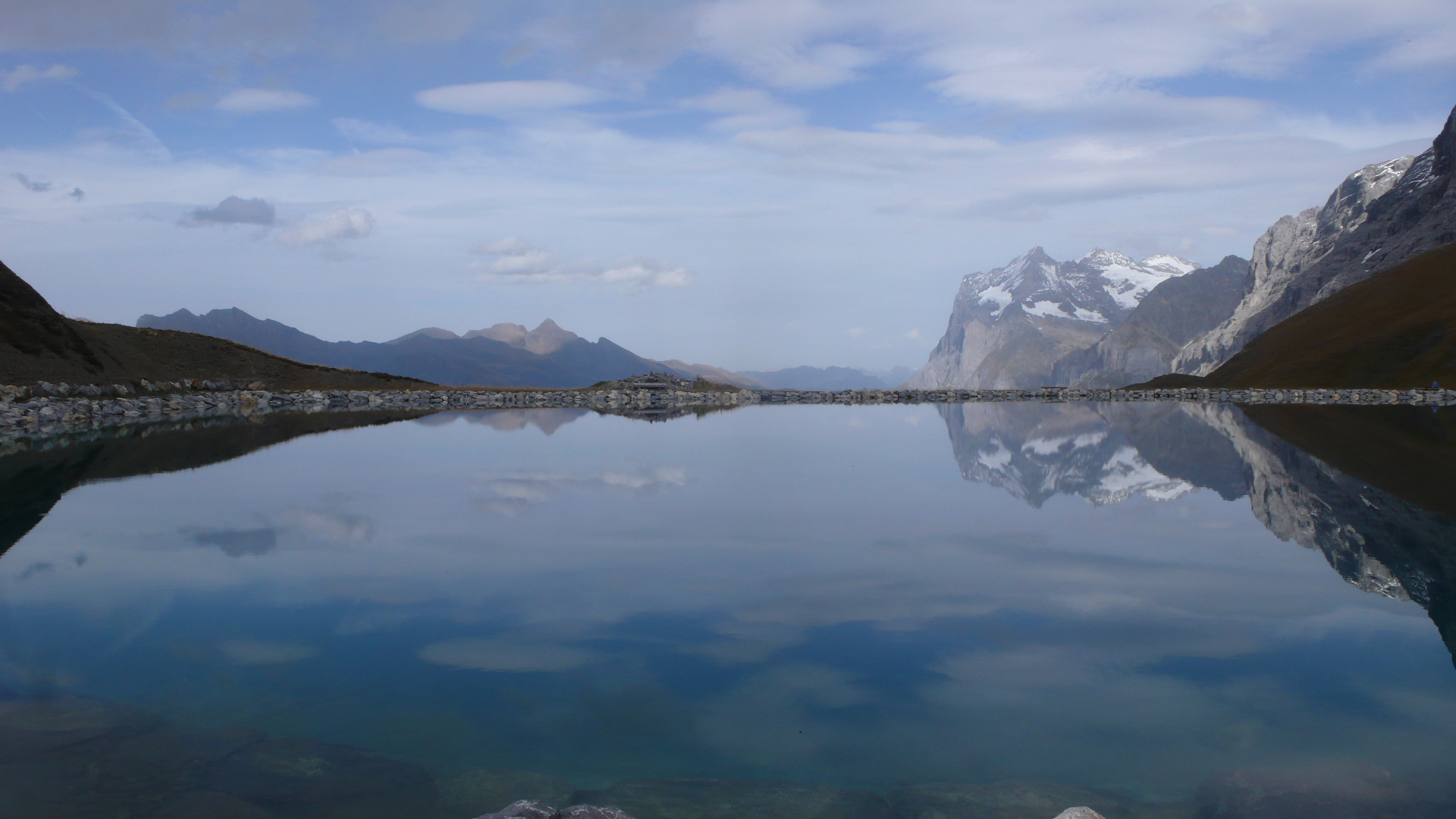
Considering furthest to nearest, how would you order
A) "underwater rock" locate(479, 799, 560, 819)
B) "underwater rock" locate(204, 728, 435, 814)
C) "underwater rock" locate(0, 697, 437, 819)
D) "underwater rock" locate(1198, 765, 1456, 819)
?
"underwater rock" locate(204, 728, 435, 814), "underwater rock" locate(0, 697, 437, 819), "underwater rock" locate(1198, 765, 1456, 819), "underwater rock" locate(479, 799, 560, 819)

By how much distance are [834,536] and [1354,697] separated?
394 inches

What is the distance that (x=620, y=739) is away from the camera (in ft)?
28.1

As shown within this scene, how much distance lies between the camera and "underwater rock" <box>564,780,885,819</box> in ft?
23.7

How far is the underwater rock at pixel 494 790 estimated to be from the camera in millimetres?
7398

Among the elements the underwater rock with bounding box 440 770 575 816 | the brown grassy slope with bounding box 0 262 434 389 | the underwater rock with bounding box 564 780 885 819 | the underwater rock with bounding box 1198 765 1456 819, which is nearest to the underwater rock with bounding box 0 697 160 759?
the underwater rock with bounding box 440 770 575 816

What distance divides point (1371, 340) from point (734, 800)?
150m

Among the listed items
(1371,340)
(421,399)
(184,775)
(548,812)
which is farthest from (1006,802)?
(1371,340)

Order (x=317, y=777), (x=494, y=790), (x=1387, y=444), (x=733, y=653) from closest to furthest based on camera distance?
(x=494, y=790) → (x=317, y=777) → (x=733, y=653) → (x=1387, y=444)

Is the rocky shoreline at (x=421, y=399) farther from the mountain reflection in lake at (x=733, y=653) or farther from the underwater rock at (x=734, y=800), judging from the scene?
the underwater rock at (x=734, y=800)

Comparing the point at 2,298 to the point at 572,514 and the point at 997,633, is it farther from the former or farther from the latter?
the point at 997,633

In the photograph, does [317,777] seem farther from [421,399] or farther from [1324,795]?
[421,399]

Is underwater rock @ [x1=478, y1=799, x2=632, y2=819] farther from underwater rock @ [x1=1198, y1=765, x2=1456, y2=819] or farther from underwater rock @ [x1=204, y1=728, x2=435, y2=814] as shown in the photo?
underwater rock @ [x1=1198, y1=765, x2=1456, y2=819]

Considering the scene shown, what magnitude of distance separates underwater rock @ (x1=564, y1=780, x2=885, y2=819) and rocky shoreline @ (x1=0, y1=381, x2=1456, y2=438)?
160ft

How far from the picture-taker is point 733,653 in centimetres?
1094
